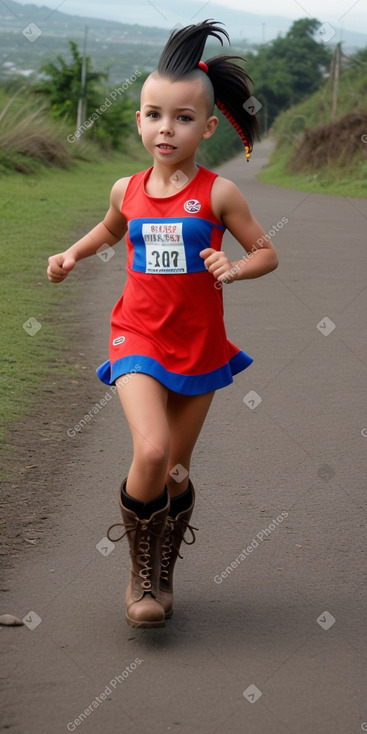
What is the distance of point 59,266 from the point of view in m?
3.76

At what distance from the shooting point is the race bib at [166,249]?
3.53 metres

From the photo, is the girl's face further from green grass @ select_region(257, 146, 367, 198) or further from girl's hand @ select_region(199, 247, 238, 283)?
green grass @ select_region(257, 146, 367, 198)

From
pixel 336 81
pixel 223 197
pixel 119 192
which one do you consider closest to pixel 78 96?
pixel 336 81

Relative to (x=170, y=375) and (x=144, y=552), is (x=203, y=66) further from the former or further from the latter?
(x=144, y=552)

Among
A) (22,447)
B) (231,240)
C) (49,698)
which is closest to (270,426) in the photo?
(22,447)

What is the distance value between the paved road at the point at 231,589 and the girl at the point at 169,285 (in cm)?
25

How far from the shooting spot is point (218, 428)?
6066mm

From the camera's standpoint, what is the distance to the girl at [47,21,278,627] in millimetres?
3531

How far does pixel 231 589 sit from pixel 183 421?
0.69m

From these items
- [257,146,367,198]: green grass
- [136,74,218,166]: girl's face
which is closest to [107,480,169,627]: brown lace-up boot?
[136,74,218,166]: girl's face

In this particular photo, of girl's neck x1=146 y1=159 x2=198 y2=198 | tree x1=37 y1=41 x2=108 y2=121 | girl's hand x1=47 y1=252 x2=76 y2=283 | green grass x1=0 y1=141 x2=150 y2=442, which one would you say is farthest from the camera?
tree x1=37 y1=41 x2=108 y2=121

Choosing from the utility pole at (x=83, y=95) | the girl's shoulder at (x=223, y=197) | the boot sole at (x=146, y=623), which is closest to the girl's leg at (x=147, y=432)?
the boot sole at (x=146, y=623)

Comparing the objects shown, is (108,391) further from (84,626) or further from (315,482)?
(84,626)

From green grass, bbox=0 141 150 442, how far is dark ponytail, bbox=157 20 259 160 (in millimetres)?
2422
